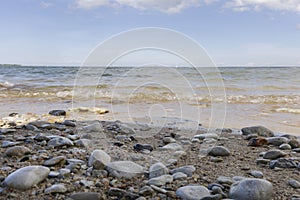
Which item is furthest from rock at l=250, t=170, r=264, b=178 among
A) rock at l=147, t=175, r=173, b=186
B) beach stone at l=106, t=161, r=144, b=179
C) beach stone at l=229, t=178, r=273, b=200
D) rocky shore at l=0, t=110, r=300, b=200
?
beach stone at l=106, t=161, r=144, b=179

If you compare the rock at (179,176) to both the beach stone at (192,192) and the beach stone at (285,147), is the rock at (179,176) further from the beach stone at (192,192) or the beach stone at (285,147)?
the beach stone at (285,147)

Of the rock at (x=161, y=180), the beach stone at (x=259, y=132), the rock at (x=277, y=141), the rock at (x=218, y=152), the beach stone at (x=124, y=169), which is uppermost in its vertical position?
the beach stone at (x=124, y=169)

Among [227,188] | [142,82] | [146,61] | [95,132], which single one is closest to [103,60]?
[146,61]

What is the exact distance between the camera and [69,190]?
5.65 ft

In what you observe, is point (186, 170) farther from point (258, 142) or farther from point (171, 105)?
point (171, 105)

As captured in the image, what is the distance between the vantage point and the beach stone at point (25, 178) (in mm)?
1728

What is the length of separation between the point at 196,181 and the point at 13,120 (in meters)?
3.42

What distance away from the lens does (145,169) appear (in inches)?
82.4

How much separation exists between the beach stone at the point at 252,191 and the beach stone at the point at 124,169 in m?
0.62

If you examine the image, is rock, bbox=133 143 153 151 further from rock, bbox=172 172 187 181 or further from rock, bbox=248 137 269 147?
rock, bbox=248 137 269 147

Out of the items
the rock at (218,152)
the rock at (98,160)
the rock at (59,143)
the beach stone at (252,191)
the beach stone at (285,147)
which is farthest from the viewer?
the beach stone at (285,147)

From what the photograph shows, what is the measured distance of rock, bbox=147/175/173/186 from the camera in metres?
1.83

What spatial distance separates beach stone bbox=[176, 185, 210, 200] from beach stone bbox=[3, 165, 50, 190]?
0.83 meters

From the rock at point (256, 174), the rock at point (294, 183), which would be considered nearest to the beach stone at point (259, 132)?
the rock at point (256, 174)
